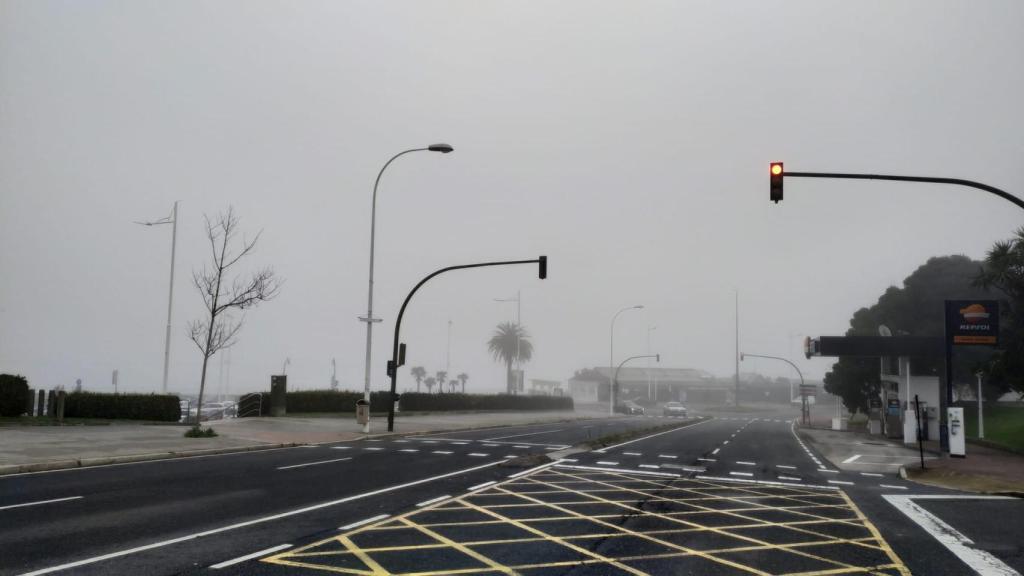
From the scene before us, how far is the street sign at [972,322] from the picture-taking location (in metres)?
24.7

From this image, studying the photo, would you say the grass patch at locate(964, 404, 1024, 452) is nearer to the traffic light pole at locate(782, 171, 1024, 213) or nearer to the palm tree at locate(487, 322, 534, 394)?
the traffic light pole at locate(782, 171, 1024, 213)

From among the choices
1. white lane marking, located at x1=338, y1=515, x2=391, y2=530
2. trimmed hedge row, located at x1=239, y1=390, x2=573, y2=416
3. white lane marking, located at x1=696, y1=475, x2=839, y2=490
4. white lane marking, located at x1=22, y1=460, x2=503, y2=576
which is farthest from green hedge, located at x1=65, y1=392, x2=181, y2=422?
white lane marking, located at x1=338, y1=515, x2=391, y2=530

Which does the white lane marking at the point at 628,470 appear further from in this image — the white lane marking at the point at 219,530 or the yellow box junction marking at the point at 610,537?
the white lane marking at the point at 219,530

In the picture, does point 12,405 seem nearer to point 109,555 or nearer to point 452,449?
point 452,449

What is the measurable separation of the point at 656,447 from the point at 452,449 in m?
8.03

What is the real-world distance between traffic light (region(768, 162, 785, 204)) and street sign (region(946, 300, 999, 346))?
13.3m

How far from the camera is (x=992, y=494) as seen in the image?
48.6 feet

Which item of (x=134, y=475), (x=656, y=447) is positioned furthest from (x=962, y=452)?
(x=134, y=475)

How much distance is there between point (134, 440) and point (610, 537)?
1697cm

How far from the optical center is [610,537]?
8.41m

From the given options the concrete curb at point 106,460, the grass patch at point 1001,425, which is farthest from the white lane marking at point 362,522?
the grass patch at point 1001,425

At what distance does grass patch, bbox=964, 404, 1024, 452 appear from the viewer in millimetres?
30045

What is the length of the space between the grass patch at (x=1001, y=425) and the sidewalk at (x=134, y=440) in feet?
82.3

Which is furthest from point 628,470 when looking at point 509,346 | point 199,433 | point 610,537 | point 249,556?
point 509,346
